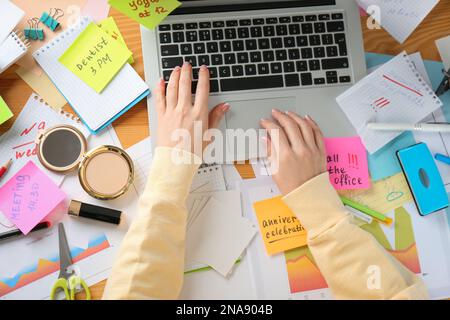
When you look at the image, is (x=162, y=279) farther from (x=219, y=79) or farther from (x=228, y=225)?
(x=219, y=79)

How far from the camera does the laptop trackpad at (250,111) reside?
87cm

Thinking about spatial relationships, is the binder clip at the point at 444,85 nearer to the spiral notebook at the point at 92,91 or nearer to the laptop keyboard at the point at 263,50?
the laptop keyboard at the point at 263,50

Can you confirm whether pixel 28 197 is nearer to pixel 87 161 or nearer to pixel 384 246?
pixel 87 161

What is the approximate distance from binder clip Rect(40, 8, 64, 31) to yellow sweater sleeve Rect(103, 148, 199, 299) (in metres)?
0.31

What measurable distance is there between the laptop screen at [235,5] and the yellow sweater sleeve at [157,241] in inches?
10.6

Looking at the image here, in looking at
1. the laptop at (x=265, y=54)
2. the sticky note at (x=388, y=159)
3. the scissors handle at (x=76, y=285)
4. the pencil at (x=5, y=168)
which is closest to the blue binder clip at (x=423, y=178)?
the sticky note at (x=388, y=159)

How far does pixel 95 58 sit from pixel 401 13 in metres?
0.59

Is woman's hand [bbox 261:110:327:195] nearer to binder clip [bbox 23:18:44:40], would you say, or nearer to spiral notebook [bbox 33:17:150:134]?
spiral notebook [bbox 33:17:150:134]

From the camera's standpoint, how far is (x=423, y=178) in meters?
0.89

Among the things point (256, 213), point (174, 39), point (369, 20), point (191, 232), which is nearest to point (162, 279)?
point (191, 232)

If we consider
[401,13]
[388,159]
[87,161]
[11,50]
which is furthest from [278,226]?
[11,50]

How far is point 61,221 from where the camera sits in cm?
85

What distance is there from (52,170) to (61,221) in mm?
93

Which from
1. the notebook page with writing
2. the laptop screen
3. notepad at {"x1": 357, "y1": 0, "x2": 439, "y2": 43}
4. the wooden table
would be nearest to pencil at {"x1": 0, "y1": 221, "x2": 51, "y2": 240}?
the wooden table
